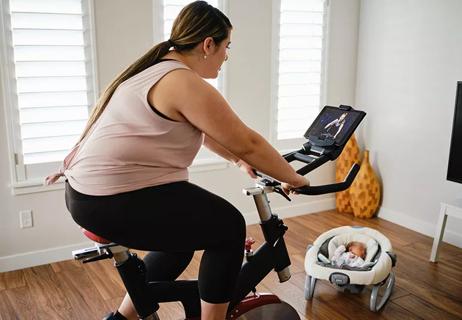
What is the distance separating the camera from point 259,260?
1.79m

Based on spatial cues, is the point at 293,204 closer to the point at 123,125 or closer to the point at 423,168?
the point at 423,168

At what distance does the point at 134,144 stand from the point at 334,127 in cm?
84

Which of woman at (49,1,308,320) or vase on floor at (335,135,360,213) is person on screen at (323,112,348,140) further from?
vase on floor at (335,135,360,213)

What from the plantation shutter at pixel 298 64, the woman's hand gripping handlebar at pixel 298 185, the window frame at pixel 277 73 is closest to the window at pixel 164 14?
the window frame at pixel 277 73

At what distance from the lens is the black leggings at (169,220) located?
137cm

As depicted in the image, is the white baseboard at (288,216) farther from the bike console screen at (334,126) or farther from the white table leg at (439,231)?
the bike console screen at (334,126)

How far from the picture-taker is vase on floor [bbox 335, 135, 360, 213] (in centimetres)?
385

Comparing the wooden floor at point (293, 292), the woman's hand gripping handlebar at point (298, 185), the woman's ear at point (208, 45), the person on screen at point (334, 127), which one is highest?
the woman's ear at point (208, 45)

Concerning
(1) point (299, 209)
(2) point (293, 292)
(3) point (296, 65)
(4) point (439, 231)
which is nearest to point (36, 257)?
(2) point (293, 292)

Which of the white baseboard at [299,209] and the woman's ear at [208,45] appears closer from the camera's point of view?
the woman's ear at [208,45]

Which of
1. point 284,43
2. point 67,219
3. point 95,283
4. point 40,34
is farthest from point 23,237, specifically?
point 284,43

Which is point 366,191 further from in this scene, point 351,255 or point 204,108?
point 204,108

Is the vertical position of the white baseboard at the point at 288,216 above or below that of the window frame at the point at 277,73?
below

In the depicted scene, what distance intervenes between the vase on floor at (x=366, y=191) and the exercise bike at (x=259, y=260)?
1918mm
